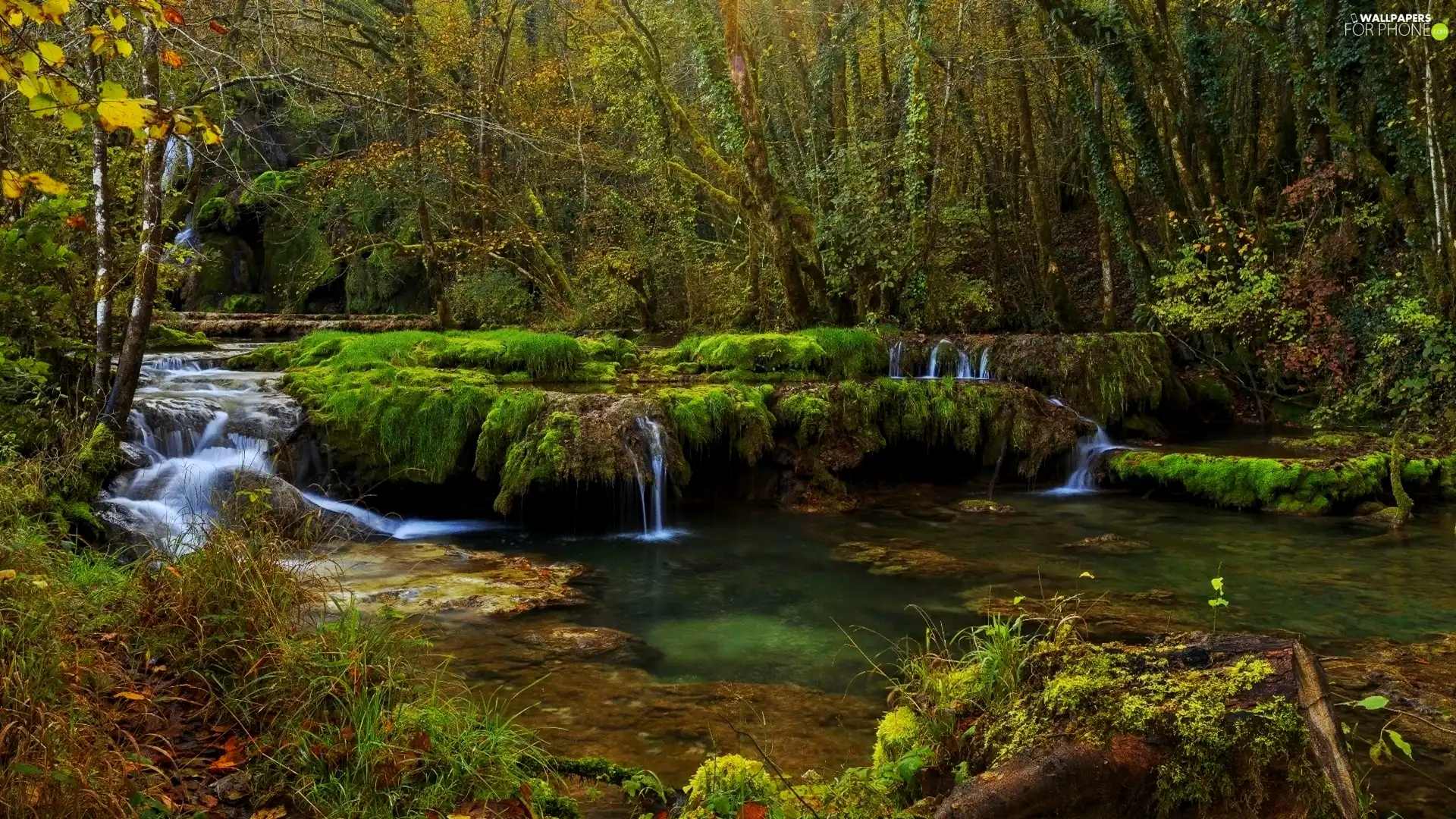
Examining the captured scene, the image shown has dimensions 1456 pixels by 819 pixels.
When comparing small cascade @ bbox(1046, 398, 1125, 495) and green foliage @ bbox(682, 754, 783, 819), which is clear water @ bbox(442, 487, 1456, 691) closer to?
small cascade @ bbox(1046, 398, 1125, 495)

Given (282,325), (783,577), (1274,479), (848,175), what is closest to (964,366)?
(848,175)

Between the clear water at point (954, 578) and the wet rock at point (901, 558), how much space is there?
4.8 inches

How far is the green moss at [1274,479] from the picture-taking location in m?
9.80

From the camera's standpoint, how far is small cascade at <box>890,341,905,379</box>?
13.4m

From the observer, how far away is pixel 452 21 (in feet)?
57.1

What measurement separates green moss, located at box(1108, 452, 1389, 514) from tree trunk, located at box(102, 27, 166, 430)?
35.9 ft

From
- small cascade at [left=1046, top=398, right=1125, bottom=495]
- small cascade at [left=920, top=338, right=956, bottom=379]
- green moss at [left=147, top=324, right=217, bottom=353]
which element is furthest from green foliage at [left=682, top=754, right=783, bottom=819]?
green moss at [left=147, top=324, right=217, bottom=353]

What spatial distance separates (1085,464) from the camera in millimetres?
11742

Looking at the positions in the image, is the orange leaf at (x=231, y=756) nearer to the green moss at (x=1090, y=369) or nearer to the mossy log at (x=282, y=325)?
the green moss at (x=1090, y=369)

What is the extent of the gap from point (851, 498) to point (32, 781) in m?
9.20

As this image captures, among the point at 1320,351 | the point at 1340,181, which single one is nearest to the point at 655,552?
the point at 1320,351

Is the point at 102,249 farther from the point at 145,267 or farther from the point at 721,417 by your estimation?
the point at 721,417

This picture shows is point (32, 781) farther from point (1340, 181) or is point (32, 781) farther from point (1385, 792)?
point (1340, 181)

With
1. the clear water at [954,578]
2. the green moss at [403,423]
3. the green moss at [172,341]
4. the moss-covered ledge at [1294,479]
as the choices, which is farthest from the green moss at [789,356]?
the green moss at [172,341]
